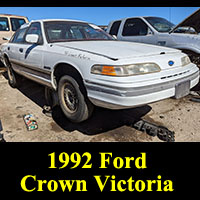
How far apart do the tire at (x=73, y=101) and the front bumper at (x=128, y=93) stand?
0.71 feet

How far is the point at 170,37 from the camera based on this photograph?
428cm

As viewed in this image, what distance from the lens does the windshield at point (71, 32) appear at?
300cm

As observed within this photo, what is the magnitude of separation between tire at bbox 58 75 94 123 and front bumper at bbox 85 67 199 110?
22 cm

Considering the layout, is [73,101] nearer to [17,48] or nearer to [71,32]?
[71,32]

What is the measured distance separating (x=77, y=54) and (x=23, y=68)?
183 cm

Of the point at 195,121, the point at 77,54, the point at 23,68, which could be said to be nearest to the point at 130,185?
the point at 77,54

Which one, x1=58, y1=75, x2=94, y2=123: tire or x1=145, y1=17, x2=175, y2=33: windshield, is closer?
x1=58, y1=75, x2=94, y2=123: tire

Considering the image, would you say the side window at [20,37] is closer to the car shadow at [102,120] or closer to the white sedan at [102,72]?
the white sedan at [102,72]

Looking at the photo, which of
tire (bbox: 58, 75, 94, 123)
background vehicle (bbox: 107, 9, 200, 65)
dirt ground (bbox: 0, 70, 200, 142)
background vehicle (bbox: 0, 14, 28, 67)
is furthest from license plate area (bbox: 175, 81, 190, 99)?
background vehicle (bbox: 0, 14, 28, 67)

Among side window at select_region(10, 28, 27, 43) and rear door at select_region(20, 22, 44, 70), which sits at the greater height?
side window at select_region(10, 28, 27, 43)

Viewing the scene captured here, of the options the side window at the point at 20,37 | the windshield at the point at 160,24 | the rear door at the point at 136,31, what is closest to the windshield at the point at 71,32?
the side window at the point at 20,37

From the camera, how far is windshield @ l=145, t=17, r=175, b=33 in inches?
187

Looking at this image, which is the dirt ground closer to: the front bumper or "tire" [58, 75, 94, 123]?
"tire" [58, 75, 94, 123]

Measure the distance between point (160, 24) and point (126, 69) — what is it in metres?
3.67
